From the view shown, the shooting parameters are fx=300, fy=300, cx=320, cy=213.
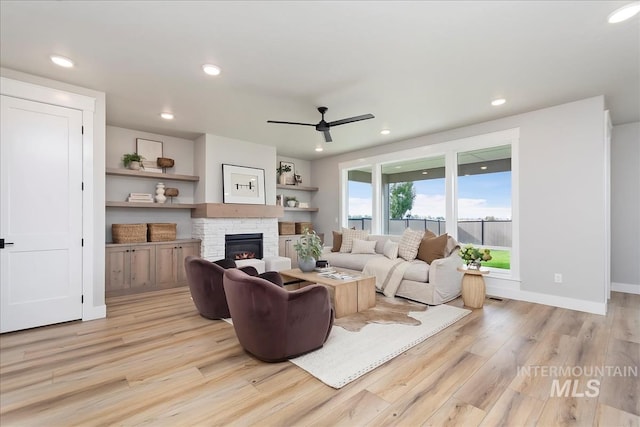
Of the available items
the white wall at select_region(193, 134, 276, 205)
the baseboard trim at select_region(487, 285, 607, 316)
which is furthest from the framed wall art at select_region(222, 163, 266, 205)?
the baseboard trim at select_region(487, 285, 607, 316)

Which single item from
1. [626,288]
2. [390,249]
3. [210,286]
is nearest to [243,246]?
[210,286]

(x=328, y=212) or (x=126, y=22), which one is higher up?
(x=126, y=22)

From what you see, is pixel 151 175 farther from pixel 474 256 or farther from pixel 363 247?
pixel 474 256

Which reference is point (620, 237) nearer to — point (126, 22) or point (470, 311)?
point (470, 311)

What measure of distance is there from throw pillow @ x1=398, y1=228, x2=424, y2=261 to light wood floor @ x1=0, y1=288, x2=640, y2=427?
5.30ft

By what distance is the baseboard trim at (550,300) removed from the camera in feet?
12.4

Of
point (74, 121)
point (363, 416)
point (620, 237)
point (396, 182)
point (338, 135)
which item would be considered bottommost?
point (363, 416)

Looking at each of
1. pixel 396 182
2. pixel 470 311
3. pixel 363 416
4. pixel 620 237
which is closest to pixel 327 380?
pixel 363 416

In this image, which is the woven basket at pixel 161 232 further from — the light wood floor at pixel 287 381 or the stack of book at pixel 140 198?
the light wood floor at pixel 287 381

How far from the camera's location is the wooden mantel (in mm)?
5426

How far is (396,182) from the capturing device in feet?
21.0

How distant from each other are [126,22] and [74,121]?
70.1 inches

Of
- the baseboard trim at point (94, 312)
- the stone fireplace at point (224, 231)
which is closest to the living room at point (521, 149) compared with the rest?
the baseboard trim at point (94, 312)

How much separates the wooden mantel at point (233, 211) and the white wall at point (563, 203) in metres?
4.30
